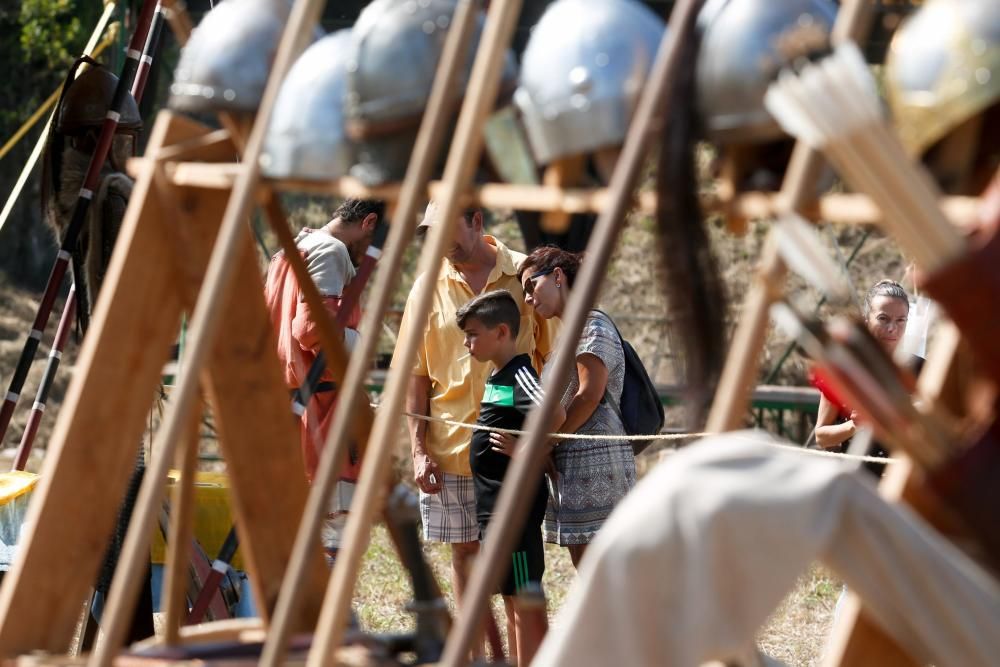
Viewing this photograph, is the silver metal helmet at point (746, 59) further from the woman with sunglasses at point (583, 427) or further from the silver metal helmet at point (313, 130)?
the woman with sunglasses at point (583, 427)

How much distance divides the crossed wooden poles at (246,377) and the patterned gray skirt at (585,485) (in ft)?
5.36

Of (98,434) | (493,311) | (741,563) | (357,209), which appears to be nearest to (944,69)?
(741,563)

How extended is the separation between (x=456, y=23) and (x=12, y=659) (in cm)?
141

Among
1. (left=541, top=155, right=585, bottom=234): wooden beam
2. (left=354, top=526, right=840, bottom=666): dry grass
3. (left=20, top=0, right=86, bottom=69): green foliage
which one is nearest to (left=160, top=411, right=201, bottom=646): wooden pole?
(left=541, top=155, right=585, bottom=234): wooden beam

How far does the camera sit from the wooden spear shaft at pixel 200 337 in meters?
2.51

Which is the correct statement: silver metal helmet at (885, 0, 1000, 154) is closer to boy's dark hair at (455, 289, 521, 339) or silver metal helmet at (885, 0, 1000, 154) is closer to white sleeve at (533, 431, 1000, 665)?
white sleeve at (533, 431, 1000, 665)

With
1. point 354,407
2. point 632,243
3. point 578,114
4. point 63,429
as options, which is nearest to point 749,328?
point 578,114

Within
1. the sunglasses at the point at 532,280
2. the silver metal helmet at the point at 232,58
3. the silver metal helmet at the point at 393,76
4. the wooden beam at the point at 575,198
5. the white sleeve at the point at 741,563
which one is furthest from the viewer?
the sunglasses at the point at 532,280

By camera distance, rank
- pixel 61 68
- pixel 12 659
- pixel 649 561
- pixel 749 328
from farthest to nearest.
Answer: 1. pixel 61 68
2. pixel 12 659
3. pixel 749 328
4. pixel 649 561

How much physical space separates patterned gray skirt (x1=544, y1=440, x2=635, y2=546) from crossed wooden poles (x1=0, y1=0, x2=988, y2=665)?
1.63 meters

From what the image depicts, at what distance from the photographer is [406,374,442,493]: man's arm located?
16.2ft

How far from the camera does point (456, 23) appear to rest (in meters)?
2.37

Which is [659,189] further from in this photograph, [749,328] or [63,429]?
[63,429]

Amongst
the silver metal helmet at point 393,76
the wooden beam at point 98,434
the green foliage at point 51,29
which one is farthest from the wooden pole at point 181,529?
the green foliage at point 51,29
